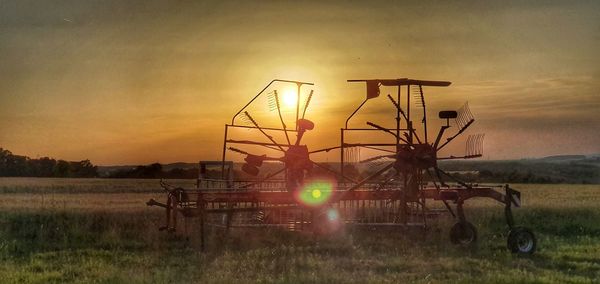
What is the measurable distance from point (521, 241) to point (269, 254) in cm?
575

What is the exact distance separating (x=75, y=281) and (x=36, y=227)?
9716 millimetres

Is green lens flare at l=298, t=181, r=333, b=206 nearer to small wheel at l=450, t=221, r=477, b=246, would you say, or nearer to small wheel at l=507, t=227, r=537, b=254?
small wheel at l=450, t=221, r=477, b=246

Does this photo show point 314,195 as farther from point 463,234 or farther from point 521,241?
point 521,241

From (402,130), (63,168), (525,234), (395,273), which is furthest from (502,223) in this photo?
(63,168)

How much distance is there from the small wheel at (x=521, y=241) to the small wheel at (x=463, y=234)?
102 centimetres

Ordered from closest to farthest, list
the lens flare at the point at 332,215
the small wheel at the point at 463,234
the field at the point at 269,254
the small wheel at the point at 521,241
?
1. the field at the point at 269,254
2. the small wheel at the point at 521,241
3. the lens flare at the point at 332,215
4. the small wheel at the point at 463,234

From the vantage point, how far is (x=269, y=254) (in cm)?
1748

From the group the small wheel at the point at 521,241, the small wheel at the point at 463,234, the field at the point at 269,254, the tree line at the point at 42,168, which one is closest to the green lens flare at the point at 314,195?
the field at the point at 269,254

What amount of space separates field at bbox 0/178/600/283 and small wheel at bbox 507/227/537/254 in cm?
33

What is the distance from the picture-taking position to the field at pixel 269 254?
1459 centimetres

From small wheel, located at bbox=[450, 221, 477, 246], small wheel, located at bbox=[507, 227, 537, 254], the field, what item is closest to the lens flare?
the field

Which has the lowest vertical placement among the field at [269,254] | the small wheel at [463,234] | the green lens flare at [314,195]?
the field at [269,254]

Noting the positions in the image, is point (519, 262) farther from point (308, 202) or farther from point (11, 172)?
point (11, 172)

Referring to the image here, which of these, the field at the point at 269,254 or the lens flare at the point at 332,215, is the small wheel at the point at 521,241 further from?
the lens flare at the point at 332,215
